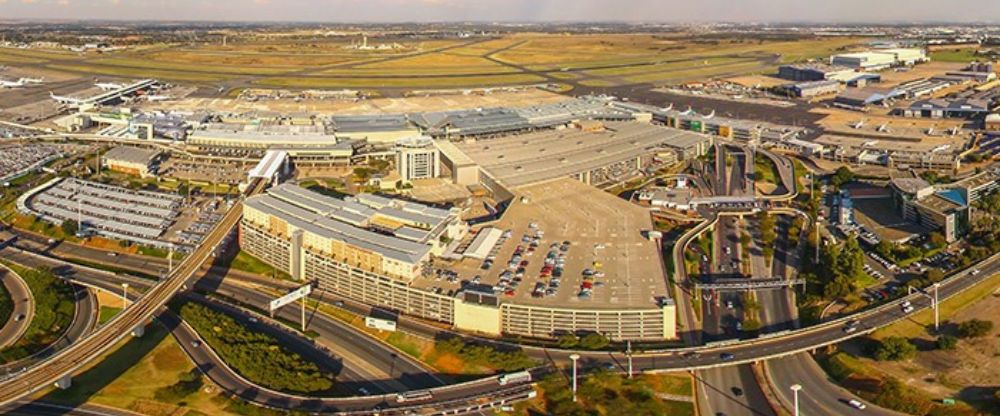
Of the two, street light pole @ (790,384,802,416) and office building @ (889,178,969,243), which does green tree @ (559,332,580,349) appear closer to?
street light pole @ (790,384,802,416)

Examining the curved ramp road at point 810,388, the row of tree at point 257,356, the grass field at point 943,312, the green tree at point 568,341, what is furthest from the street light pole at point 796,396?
the row of tree at point 257,356

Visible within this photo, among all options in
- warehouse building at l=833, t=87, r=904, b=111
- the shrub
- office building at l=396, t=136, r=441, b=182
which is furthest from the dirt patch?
warehouse building at l=833, t=87, r=904, b=111

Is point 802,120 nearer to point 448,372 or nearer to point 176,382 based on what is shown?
point 448,372

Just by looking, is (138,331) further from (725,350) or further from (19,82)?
(19,82)

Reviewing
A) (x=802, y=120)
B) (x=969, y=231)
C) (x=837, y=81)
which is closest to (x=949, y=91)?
(x=837, y=81)

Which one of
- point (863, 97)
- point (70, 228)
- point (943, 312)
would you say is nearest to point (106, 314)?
point (70, 228)

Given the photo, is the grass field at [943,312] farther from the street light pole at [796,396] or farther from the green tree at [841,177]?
the green tree at [841,177]
